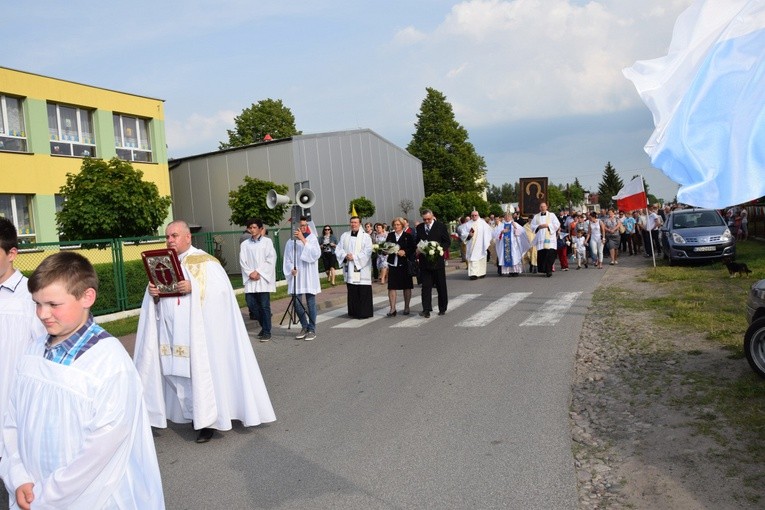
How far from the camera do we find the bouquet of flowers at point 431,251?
13.2m

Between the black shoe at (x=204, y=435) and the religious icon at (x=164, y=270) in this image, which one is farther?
the black shoe at (x=204, y=435)

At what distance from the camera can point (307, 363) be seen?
A: 30.6 ft

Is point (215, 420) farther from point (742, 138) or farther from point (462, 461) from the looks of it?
point (742, 138)

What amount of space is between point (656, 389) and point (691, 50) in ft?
14.4

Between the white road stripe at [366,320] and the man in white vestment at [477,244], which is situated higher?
the man in white vestment at [477,244]

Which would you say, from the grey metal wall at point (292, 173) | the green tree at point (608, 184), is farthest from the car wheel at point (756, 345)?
the green tree at point (608, 184)

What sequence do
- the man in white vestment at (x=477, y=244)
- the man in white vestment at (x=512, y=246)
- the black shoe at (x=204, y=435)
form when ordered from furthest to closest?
the man in white vestment at (x=512, y=246) < the man in white vestment at (x=477, y=244) < the black shoe at (x=204, y=435)

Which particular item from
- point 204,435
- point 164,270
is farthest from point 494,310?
point 164,270

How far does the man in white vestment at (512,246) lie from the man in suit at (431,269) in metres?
7.88

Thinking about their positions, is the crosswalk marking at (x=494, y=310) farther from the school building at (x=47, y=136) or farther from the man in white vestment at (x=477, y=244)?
the school building at (x=47, y=136)

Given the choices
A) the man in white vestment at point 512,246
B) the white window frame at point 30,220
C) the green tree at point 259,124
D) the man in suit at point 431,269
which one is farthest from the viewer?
the green tree at point 259,124

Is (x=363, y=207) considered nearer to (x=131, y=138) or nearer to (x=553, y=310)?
(x=131, y=138)

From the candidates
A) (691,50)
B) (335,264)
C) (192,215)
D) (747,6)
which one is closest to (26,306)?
(691,50)

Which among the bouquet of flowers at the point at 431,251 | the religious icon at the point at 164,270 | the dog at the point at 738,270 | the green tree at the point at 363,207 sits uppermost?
the green tree at the point at 363,207
